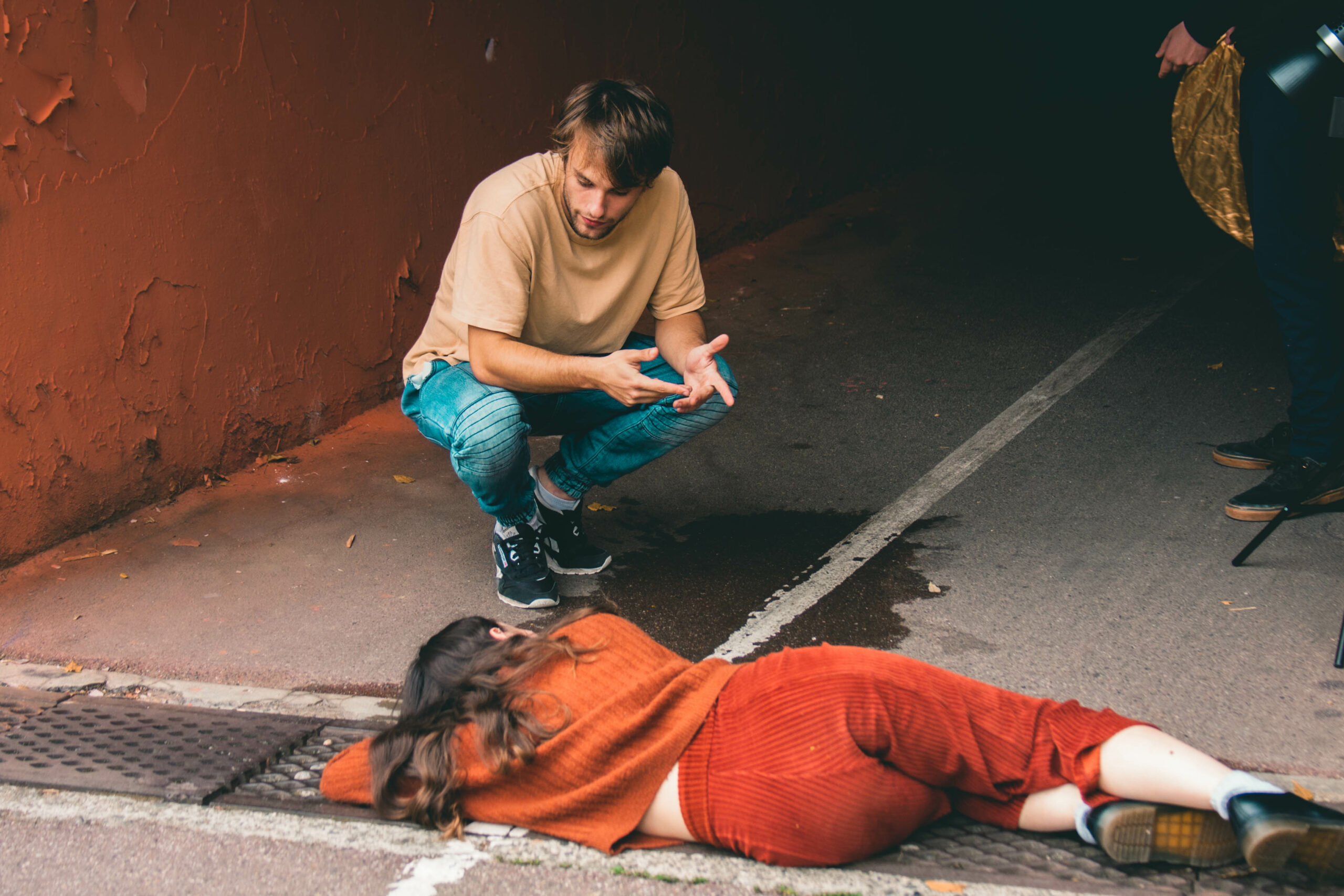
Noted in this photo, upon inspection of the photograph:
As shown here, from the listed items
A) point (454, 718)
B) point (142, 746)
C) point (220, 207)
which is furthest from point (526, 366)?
point (220, 207)

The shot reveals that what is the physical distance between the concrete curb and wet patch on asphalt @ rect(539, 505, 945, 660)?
704 mm

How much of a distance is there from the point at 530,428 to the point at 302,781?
4.00ft

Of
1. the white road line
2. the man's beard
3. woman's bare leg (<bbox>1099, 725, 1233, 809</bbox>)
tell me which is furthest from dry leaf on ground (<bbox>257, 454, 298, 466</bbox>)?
woman's bare leg (<bbox>1099, 725, 1233, 809</bbox>)

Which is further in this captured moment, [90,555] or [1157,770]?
[90,555]

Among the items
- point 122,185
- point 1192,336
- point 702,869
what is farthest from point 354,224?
point 1192,336

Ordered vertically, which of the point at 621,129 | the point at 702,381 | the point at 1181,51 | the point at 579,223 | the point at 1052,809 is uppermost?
the point at 1181,51

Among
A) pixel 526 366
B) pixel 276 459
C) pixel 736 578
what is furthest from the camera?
pixel 276 459

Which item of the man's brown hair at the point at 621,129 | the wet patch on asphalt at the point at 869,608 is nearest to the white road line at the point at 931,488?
the wet patch on asphalt at the point at 869,608

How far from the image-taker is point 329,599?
3342 millimetres

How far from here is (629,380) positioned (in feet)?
9.37

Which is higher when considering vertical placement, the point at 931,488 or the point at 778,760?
the point at 778,760

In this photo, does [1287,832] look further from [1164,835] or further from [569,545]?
[569,545]

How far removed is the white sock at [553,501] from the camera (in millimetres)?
3420

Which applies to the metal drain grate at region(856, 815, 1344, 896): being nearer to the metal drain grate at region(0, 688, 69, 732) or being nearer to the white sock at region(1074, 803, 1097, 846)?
the white sock at region(1074, 803, 1097, 846)
